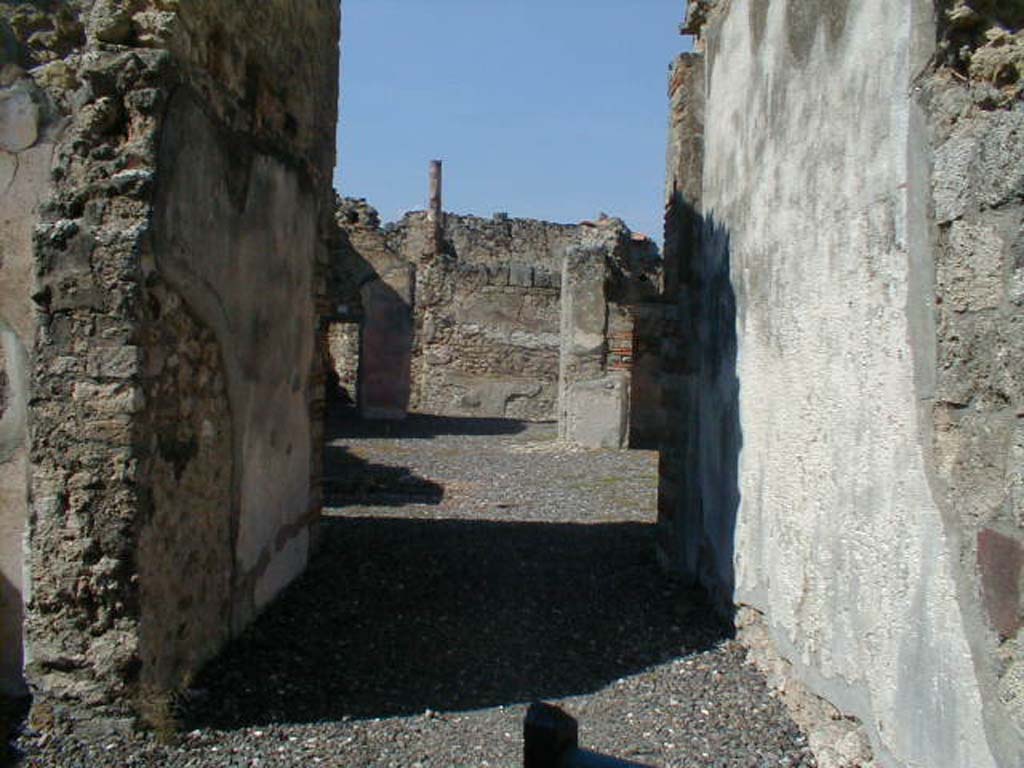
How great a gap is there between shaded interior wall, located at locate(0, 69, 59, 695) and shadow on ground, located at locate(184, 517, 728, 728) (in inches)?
27.2

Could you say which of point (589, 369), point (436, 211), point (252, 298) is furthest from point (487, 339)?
point (252, 298)

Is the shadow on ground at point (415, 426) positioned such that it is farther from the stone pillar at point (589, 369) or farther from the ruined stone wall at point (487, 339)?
the stone pillar at point (589, 369)

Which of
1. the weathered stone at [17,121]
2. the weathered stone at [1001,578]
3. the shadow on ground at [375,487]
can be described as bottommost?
the shadow on ground at [375,487]

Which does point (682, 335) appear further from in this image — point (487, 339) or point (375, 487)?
point (487, 339)

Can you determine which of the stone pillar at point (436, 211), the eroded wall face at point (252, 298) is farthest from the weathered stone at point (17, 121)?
the stone pillar at point (436, 211)

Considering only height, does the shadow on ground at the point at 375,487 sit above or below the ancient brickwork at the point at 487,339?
below

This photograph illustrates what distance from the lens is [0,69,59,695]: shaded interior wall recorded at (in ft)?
11.2

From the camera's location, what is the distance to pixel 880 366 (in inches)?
111

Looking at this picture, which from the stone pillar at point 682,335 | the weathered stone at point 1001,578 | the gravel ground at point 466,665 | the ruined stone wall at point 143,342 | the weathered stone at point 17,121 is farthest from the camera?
the stone pillar at point 682,335

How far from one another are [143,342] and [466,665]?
1.81m

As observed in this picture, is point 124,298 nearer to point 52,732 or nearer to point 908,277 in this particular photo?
point 52,732

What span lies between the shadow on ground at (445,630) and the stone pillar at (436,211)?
60.9 ft

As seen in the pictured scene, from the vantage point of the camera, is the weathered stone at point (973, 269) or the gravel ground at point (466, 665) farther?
the gravel ground at point (466, 665)

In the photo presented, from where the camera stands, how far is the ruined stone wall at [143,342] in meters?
3.12
